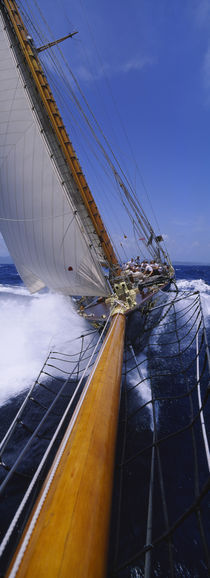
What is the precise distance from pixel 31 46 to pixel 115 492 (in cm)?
1325

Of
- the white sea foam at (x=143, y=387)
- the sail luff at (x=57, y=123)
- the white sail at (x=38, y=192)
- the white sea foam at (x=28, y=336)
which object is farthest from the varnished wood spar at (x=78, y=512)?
the sail luff at (x=57, y=123)

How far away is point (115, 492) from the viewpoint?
10.7 ft

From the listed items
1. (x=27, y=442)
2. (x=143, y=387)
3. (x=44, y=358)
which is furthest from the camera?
(x=44, y=358)

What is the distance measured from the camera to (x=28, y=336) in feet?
29.4

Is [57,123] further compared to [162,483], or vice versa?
[57,123]

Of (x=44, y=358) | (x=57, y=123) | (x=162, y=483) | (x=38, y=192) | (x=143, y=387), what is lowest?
(x=143, y=387)

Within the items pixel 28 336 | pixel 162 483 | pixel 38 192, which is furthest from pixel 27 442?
pixel 38 192

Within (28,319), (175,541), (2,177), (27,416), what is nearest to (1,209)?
(2,177)

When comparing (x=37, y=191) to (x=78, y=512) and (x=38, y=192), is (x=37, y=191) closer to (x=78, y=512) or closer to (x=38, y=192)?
(x=38, y=192)

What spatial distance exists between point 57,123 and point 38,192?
160 inches

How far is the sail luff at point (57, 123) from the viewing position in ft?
24.2

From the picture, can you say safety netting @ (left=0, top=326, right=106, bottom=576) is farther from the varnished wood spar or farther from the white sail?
the white sail

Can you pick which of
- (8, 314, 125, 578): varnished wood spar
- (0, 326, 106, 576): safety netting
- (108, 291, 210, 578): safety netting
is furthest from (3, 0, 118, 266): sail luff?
(8, 314, 125, 578): varnished wood spar

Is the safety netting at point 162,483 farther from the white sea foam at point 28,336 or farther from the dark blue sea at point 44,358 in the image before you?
the white sea foam at point 28,336
